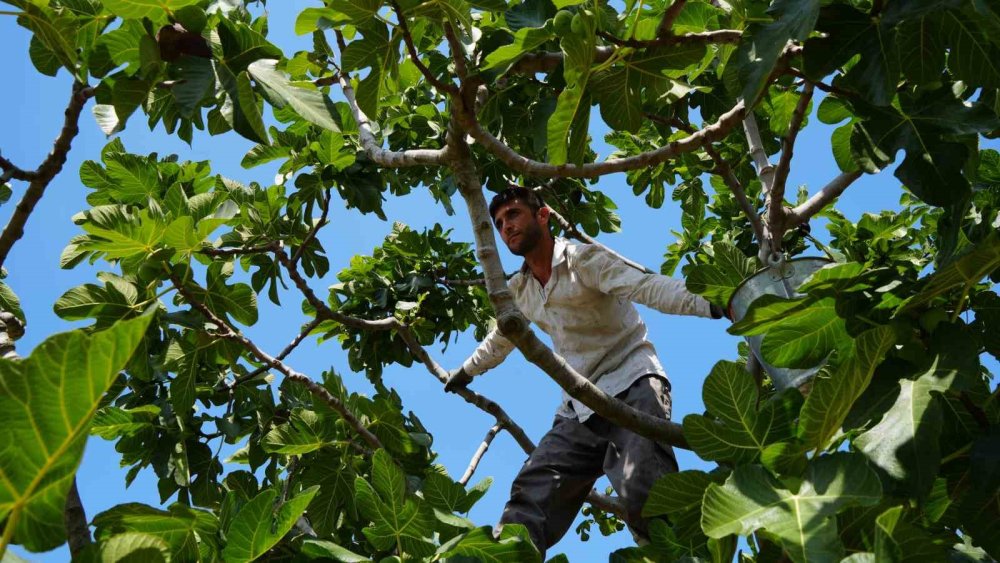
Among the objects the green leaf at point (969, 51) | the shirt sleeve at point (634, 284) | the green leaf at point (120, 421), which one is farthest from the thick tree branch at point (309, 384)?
the green leaf at point (969, 51)

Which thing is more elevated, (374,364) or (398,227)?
(398,227)

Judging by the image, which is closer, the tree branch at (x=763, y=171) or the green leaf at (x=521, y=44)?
the green leaf at (x=521, y=44)

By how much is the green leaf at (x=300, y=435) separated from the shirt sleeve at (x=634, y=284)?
1.31 metres

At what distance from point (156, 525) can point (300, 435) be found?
1797 mm

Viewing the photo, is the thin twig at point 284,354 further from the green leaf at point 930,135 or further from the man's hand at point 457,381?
the green leaf at point 930,135

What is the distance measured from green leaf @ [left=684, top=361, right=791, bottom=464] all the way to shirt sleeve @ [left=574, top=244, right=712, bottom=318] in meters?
1.44

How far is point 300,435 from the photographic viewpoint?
10.8ft

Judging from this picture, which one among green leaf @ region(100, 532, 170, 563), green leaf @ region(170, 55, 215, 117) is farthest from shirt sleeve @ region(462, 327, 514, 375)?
green leaf @ region(100, 532, 170, 563)

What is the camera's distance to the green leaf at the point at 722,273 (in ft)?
8.64

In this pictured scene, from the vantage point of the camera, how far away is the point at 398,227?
5594mm

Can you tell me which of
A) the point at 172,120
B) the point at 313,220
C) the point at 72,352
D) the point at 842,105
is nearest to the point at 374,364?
the point at 313,220

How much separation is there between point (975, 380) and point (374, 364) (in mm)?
3715

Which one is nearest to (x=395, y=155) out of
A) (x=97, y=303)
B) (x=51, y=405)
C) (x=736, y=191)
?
(x=97, y=303)

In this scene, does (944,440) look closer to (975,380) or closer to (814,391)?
(975,380)
